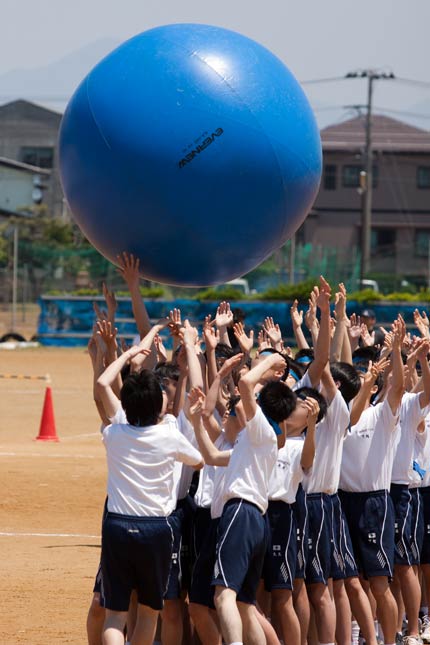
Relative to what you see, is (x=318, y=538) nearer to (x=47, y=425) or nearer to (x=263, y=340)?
(x=263, y=340)

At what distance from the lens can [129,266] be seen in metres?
7.31

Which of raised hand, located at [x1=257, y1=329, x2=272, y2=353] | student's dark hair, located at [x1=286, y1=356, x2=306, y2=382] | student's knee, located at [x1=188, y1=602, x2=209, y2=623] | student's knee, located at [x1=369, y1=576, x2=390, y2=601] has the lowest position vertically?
student's knee, located at [x1=369, y1=576, x2=390, y2=601]

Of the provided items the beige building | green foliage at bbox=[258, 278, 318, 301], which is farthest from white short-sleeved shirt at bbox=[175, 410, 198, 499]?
the beige building

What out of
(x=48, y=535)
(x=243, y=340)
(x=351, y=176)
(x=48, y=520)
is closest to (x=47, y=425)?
(x=48, y=520)

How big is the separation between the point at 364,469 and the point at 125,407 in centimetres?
212

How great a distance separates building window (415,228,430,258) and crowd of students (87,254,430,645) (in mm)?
48824

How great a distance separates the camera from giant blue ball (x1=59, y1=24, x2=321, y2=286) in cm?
686

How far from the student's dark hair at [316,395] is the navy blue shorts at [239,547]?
86 centimetres

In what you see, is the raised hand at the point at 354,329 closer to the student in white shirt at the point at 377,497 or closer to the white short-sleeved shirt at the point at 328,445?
the student in white shirt at the point at 377,497

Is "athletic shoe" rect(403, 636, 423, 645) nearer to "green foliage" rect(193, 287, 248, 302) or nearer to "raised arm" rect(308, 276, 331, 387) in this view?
"raised arm" rect(308, 276, 331, 387)

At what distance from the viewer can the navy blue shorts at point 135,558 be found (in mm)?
6500

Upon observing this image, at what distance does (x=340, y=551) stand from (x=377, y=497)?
1.50 feet

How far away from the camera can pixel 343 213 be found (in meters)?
65.0

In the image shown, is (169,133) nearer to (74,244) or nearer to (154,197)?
A: (154,197)
